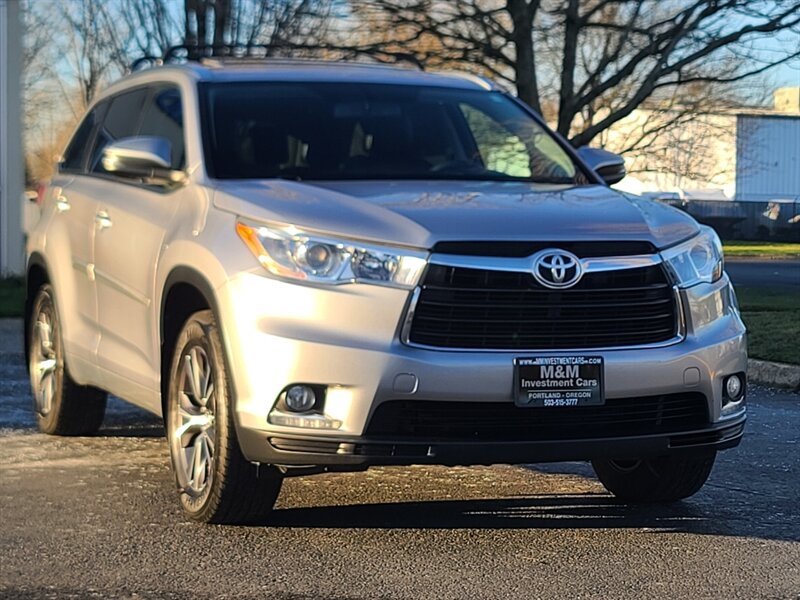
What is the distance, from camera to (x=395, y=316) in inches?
202

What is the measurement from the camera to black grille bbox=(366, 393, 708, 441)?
5.20 meters

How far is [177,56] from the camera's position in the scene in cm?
822

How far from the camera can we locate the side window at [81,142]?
A: 790 cm

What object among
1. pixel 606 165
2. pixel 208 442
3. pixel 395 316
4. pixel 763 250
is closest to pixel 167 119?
pixel 208 442

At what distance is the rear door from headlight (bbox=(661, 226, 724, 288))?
199 cm

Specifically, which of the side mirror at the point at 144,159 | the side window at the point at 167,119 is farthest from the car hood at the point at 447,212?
the side window at the point at 167,119

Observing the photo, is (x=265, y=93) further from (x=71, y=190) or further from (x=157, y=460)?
(x=157, y=460)

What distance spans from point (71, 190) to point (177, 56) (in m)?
1.11

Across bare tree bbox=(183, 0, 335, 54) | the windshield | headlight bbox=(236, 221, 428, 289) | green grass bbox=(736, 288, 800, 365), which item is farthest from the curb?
bare tree bbox=(183, 0, 335, 54)

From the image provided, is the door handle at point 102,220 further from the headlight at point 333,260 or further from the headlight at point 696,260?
the headlight at point 696,260

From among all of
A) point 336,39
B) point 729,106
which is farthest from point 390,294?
point 729,106

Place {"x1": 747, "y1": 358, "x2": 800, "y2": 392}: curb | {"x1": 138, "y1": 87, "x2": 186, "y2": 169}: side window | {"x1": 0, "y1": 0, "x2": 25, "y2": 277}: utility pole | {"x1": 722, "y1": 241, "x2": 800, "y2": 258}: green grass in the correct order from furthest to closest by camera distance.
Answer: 1. {"x1": 722, "y1": 241, "x2": 800, "y2": 258}: green grass
2. {"x1": 0, "y1": 0, "x2": 25, "y2": 277}: utility pole
3. {"x1": 747, "y1": 358, "x2": 800, "y2": 392}: curb
4. {"x1": 138, "y1": 87, "x2": 186, "y2": 169}: side window

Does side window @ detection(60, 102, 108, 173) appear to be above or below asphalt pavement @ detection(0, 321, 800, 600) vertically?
above

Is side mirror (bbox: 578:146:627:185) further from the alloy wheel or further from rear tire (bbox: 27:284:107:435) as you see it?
rear tire (bbox: 27:284:107:435)
